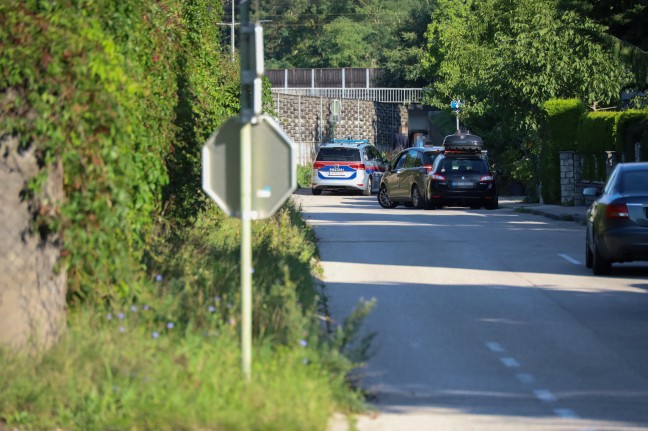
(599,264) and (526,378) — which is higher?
(599,264)

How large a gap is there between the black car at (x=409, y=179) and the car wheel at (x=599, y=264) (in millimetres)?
17185

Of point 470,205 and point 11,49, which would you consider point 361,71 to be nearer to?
point 470,205

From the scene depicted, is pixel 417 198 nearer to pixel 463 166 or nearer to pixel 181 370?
pixel 463 166

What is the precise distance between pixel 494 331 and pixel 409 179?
76.4ft

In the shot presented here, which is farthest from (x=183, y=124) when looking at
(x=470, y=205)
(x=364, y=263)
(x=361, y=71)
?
(x=361, y=71)

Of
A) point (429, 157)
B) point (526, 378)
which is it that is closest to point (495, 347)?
point (526, 378)

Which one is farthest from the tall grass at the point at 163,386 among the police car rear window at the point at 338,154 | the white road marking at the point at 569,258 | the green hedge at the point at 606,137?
the police car rear window at the point at 338,154

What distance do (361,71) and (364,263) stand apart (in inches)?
3104

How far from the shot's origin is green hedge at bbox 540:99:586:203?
1388 inches

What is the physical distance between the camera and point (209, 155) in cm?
828

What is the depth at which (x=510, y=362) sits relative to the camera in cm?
1041

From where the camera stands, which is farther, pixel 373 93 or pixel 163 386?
pixel 373 93

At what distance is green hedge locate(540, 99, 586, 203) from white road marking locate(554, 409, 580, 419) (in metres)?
27.1

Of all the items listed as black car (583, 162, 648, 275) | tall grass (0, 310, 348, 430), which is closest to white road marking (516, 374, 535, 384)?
tall grass (0, 310, 348, 430)
